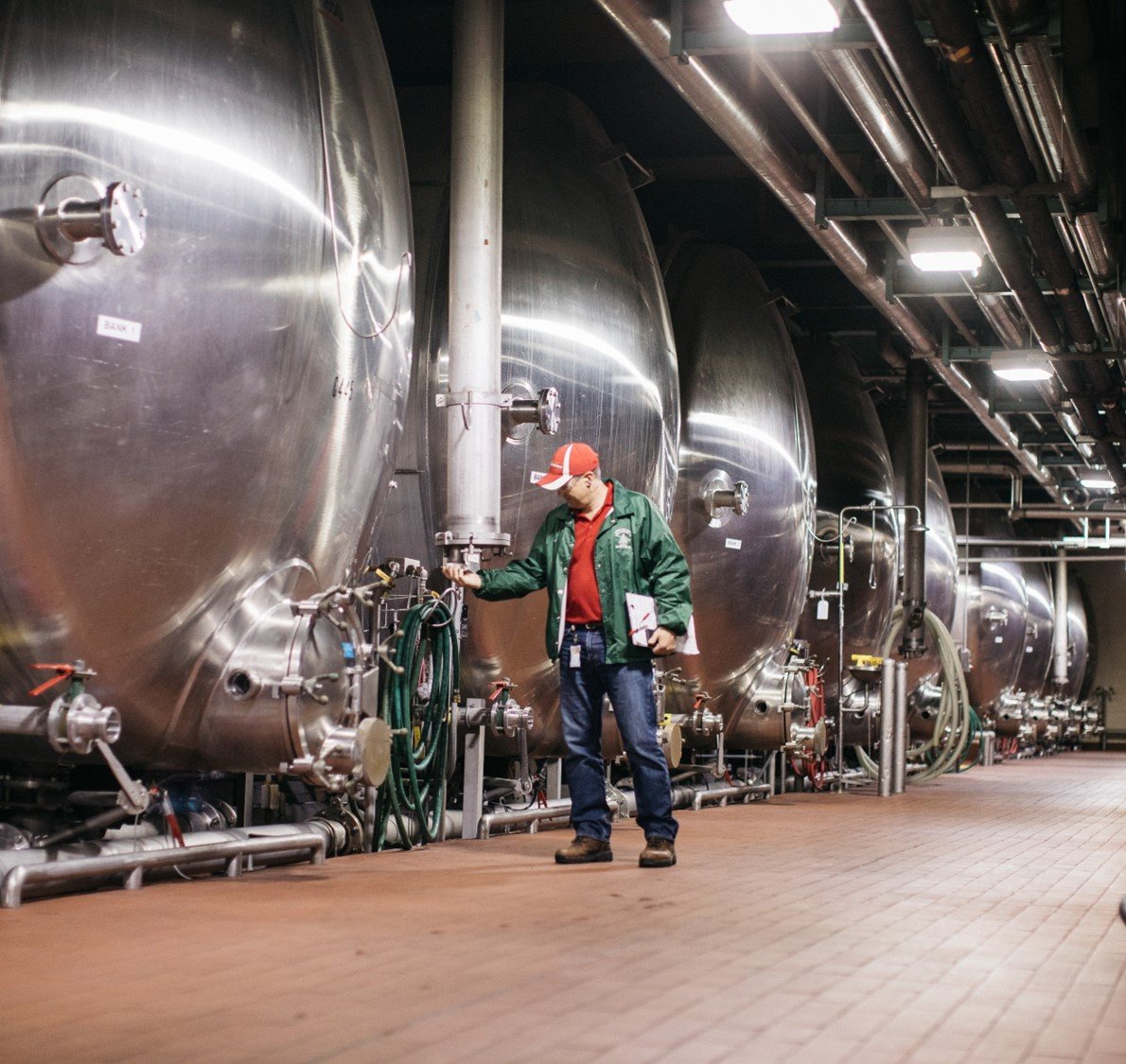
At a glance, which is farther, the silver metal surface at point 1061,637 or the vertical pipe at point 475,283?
the silver metal surface at point 1061,637

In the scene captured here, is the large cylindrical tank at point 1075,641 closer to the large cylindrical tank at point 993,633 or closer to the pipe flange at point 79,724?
the large cylindrical tank at point 993,633

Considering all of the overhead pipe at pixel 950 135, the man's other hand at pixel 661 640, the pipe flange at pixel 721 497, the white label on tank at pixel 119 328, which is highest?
the overhead pipe at pixel 950 135

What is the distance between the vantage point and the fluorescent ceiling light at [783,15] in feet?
21.5

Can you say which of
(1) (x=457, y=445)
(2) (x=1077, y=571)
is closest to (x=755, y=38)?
(1) (x=457, y=445)

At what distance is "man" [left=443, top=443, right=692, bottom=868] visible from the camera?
5906 millimetres

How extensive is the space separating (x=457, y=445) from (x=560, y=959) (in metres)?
3.18

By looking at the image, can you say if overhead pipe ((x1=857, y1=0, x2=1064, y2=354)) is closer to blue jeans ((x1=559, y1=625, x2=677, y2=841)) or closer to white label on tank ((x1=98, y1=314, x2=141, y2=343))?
blue jeans ((x1=559, y1=625, x2=677, y2=841))

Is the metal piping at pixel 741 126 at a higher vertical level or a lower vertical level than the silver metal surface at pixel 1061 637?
higher

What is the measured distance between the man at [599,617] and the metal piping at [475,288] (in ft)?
1.67

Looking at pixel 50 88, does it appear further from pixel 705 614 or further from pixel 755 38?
pixel 705 614

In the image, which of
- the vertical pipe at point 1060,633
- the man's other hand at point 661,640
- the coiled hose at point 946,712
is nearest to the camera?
the man's other hand at point 661,640

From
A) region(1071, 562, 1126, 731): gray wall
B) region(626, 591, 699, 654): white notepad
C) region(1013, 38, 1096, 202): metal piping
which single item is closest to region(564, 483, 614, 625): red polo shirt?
region(626, 591, 699, 654): white notepad

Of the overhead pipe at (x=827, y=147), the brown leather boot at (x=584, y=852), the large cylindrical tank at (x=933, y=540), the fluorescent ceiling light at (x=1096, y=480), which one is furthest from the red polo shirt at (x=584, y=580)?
the fluorescent ceiling light at (x=1096, y=480)

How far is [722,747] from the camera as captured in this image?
34.9 feet
